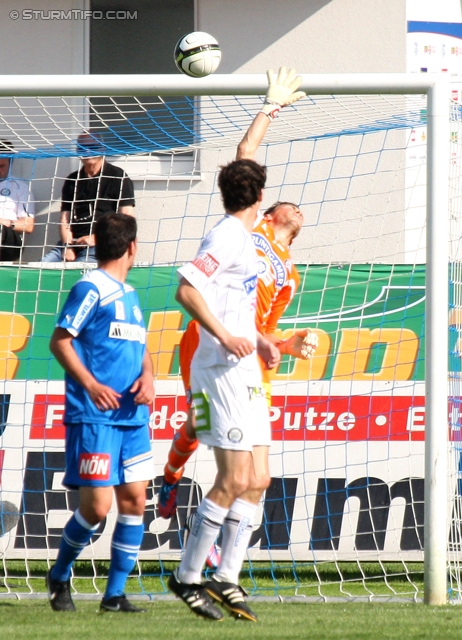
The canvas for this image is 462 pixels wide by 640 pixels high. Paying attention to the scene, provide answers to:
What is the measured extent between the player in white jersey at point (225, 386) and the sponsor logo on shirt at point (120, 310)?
1.78 feet

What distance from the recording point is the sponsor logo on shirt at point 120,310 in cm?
497

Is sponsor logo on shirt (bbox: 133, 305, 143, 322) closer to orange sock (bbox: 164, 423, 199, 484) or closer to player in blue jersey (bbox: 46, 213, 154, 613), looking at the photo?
player in blue jersey (bbox: 46, 213, 154, 613)

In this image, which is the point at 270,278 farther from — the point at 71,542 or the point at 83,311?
the point at 71,542

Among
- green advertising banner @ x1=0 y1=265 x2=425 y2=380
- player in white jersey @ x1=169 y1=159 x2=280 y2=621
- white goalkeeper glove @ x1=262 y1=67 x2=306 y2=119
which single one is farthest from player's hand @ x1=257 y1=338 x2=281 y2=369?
green advertising banner @ x1=0 y1=265 x2=425 y2=380

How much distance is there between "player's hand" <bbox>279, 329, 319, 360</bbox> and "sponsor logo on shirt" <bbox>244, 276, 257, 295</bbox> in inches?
36.4

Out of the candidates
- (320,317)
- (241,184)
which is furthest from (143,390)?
(320,317)

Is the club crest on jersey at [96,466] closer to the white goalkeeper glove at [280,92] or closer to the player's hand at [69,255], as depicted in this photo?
the white goalkeeper glove at [280,92]

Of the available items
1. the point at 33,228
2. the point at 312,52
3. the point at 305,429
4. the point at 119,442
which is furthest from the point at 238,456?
the point at 312,52

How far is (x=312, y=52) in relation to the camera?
1005cm

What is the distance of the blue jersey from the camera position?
489 centimetres

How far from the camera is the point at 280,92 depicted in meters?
5.53

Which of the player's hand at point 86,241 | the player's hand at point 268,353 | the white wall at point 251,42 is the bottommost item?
the player's hand at point 268,353

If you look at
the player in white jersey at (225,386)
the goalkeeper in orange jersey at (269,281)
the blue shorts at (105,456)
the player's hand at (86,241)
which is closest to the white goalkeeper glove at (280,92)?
the goalkeeper in orange jersey at (269,281)

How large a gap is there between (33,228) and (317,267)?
2903 millimetres
